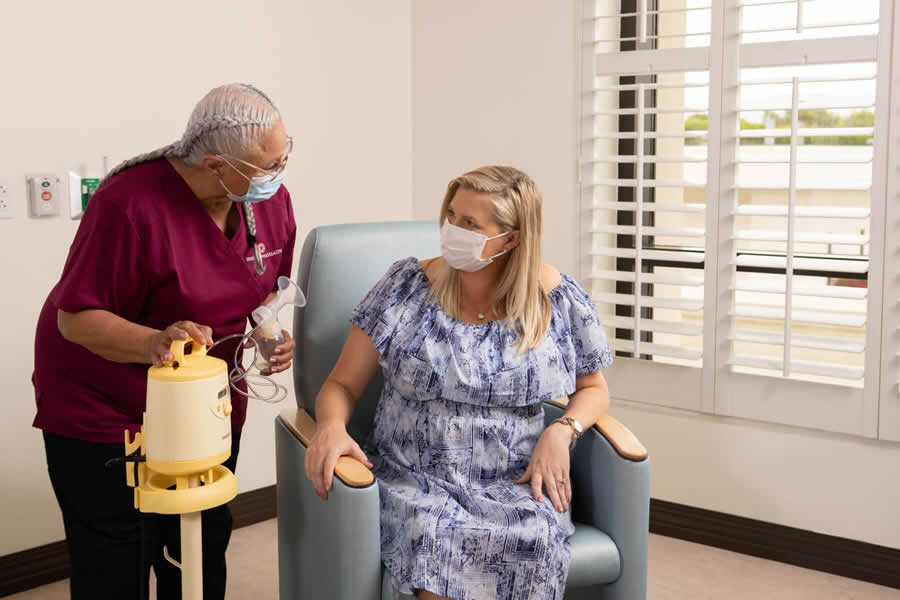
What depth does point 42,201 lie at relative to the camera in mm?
2480

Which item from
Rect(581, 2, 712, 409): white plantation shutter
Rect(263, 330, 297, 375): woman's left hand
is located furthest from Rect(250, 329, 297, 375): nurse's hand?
Rect(581, 2, 712, 409): white plantation shutter

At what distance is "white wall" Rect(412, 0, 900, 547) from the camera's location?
2.70m

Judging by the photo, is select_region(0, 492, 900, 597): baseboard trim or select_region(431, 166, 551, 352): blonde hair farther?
select_region(0, 492, 900, 597): baseboard trim

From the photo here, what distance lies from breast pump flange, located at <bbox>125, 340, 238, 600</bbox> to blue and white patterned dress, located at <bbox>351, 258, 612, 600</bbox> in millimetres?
424

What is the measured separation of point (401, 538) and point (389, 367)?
0.37 meters

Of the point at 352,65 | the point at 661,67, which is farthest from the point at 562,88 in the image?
the point at 352,65

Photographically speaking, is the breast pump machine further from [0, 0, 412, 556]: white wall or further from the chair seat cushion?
[0, 0, 412, 556]: white wall

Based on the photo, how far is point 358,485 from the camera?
5.71 feet

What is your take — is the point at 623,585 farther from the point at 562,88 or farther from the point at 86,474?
the point at 562,88

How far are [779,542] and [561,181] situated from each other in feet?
4.29

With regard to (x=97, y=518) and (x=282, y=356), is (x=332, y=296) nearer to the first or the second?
(x=282, y=356)

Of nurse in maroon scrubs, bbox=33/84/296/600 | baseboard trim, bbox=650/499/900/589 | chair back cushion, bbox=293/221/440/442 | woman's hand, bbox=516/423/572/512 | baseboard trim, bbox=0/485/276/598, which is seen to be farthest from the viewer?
baseboard trim, bbox=650/499/900/589

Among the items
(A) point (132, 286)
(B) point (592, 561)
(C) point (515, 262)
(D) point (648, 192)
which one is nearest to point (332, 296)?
(C) point (515, 262)

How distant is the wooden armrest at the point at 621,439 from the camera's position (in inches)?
75.0
